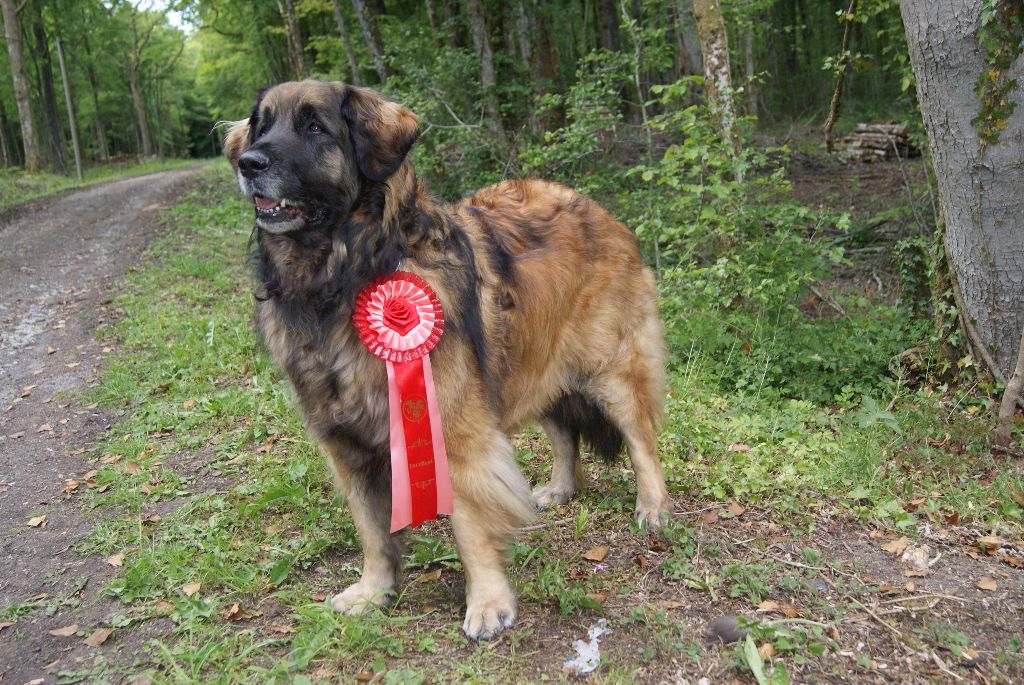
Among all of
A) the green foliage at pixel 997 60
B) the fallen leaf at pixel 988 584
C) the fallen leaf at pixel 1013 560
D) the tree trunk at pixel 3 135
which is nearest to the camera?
the fallen leaf at pixel 988 584

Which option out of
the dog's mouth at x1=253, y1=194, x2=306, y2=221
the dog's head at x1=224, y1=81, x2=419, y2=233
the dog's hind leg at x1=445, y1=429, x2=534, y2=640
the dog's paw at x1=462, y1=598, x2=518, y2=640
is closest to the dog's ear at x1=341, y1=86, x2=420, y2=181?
the dog's head at x1=224, y1=81, x2=419, y2=233

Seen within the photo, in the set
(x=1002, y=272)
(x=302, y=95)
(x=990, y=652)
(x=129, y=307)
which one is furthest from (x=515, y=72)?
(x=990, y=652)

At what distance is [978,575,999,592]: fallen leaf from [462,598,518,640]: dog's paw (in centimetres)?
199

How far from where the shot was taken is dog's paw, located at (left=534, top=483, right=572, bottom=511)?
433 cm

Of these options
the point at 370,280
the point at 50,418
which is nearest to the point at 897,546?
the point at 370,280

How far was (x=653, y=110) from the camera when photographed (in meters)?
20.2

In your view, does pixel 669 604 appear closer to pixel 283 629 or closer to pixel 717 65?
pixel 283 629

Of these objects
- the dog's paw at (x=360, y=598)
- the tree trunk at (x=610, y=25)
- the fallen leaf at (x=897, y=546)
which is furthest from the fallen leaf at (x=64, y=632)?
the tree trunk at (x=610, y=25)

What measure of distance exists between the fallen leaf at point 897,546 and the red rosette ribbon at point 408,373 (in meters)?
2.12

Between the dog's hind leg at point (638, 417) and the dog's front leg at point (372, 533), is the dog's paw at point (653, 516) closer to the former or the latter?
the dog's hind leg at point (638, 417)

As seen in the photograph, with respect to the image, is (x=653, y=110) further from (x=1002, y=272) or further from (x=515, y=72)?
(x=1002, y=272)

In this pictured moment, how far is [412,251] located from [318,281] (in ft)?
1.25

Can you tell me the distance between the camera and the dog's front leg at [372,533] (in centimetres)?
334

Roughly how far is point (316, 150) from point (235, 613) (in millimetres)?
1907
